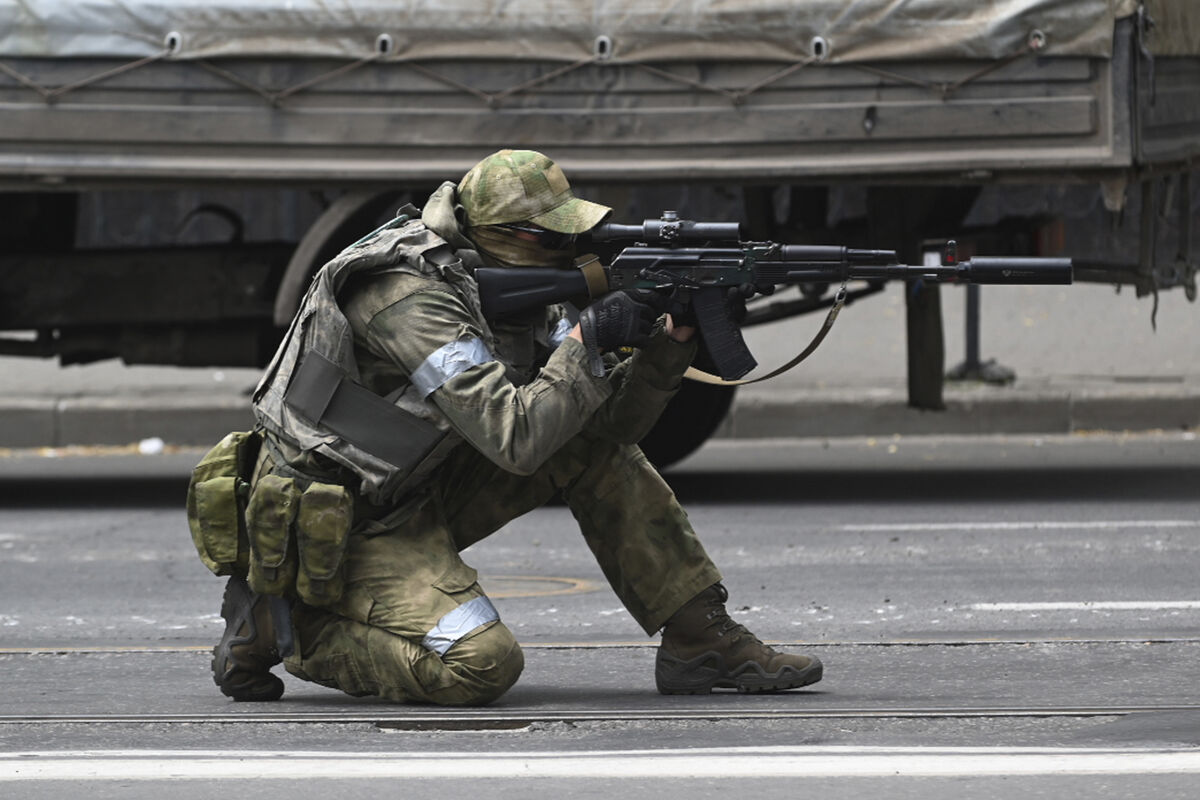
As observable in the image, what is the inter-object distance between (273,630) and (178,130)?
161 inches

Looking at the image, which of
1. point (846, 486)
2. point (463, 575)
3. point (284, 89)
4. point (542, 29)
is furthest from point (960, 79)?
point (463, 575)

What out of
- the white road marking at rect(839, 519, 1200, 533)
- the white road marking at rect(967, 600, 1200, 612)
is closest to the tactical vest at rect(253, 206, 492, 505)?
the white road marking at rect(967, 600, 1200, 612)

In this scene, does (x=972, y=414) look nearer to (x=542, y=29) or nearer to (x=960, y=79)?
(x=960, y=79)

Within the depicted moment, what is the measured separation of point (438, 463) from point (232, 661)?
629 millimetres

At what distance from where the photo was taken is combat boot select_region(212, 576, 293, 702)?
15.2 ft

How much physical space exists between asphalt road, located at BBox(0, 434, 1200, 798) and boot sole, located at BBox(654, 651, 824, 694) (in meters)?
0.06

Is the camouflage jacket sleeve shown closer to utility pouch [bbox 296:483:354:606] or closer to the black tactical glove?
the black tactical glove

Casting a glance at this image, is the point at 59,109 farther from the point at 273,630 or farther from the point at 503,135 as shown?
the point at 273,630

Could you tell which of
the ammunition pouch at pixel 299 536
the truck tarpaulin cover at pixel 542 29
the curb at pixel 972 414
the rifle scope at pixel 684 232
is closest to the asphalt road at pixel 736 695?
the ammunition pouch at pixel 299 536

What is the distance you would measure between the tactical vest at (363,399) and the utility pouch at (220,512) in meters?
0.15

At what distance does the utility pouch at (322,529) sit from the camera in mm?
4453

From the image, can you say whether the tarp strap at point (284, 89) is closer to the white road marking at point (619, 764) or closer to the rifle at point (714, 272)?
the rifle at point (714, 272)

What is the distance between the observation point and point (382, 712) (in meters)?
4.47

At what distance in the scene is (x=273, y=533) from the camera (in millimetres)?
4484
